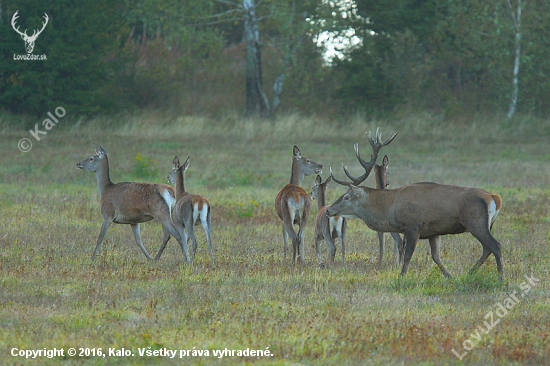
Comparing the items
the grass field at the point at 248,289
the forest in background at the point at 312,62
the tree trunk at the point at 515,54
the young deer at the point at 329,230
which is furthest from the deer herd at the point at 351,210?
the tree trunk at the point at 515,54

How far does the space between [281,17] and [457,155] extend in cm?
820

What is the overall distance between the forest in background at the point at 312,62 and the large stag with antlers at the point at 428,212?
65.5ft

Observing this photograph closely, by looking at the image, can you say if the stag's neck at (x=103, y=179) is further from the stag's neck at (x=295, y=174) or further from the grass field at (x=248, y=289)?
the stag's neck at (x=295, y=174)

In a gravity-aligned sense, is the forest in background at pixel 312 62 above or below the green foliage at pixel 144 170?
above

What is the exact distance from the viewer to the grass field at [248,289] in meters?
6.60

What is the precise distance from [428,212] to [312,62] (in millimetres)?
24984

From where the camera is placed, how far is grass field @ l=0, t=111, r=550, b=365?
21.6ft

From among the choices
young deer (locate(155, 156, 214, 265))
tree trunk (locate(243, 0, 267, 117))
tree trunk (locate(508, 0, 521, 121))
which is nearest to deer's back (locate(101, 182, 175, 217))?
young deer (locate(155, 156, 214, 265))

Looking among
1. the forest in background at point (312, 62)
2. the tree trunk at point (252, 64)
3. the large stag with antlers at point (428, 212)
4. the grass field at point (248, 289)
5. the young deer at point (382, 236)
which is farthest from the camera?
the tree trunk at point (252, 64)

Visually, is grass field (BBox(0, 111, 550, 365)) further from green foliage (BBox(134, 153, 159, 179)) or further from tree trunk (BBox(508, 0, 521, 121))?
tree trunk (BBox(508, 0, 521, 121))

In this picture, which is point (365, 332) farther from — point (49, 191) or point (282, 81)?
point (282, 81)

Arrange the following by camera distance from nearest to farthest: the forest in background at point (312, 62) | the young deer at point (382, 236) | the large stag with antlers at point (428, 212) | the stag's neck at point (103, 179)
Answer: the large stag with antlers at point (428, 212)
the young deer at point (382, 236)
the stag's neck at point (103, 179)
the forest in background at point (312, 62)

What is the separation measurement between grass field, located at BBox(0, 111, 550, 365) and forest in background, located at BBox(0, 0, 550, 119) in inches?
393

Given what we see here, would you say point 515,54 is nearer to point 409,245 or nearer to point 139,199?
point 139,199
